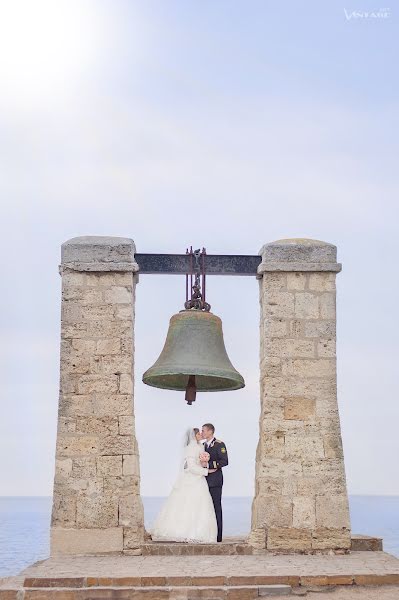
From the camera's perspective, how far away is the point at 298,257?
414 inches

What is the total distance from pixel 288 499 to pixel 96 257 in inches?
112

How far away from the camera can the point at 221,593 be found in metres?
8.12

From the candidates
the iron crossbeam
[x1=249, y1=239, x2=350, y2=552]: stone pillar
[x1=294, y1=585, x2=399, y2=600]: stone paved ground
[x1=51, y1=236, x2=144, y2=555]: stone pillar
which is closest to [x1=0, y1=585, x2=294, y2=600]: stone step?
[x1=294, y1=585, x2=399, y2=600]: stone paved ground

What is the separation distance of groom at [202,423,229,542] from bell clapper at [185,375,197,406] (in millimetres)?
1190

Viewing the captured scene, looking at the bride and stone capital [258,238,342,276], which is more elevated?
stone capital [258,238,342,276]

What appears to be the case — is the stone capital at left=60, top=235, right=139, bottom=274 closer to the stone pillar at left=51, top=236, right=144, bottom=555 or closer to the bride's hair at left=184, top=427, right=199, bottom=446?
the stone pillar at left=51, top=236, right=144, bottom=555

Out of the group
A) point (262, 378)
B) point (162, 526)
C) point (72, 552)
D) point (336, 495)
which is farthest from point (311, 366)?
point (72, 552)

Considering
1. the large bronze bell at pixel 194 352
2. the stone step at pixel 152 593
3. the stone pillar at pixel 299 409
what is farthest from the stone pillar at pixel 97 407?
the stone step at pixel 152 593

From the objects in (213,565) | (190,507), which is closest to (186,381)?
(190,507)

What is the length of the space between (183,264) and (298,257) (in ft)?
3.55

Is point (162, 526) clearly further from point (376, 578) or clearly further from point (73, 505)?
point (376, 578)

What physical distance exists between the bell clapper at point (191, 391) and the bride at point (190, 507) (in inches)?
50.7

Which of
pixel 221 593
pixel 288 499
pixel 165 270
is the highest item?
pixel 165 270

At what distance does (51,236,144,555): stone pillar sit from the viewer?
1012 centimetres
